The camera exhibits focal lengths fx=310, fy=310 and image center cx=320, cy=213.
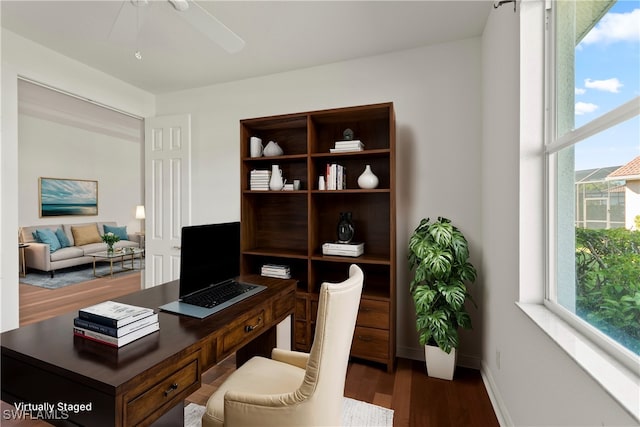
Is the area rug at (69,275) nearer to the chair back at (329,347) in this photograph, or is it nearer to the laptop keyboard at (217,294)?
the laptop keyboard at (217,294)

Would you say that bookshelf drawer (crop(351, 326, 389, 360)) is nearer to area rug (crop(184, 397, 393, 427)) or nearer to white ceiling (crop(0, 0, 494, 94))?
area rug (crop(184, 397, 393, 427))

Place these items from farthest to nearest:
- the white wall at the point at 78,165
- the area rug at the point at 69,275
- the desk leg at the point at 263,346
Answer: the white wall at the point at 78,165
the area rug at the point at 69,275
the desk leg at the point at 263,346

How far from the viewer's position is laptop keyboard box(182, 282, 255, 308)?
1569 mm

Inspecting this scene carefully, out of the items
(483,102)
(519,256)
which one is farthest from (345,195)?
(519,256)

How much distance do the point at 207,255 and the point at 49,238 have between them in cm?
623

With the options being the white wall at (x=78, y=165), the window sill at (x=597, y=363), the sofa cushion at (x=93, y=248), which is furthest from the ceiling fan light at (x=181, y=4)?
the sofa cushion at (x=93, y=248)

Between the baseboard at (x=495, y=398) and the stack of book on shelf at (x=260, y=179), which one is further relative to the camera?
the stack of book on shelf at (x=260, y=179)

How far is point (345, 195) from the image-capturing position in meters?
2.87

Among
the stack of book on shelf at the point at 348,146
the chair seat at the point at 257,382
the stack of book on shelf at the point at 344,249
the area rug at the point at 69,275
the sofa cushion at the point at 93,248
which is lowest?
the area rug at the point at 69,275

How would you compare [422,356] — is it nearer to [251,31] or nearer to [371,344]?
[371,344]

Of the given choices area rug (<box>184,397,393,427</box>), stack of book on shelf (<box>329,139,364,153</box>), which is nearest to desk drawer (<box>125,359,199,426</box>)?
area rug (<box>184,397,393,427</box>)

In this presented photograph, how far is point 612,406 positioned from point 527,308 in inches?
27.2

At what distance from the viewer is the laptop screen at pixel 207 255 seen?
1.52 metres

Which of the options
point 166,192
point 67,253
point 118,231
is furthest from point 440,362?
point 118,231
